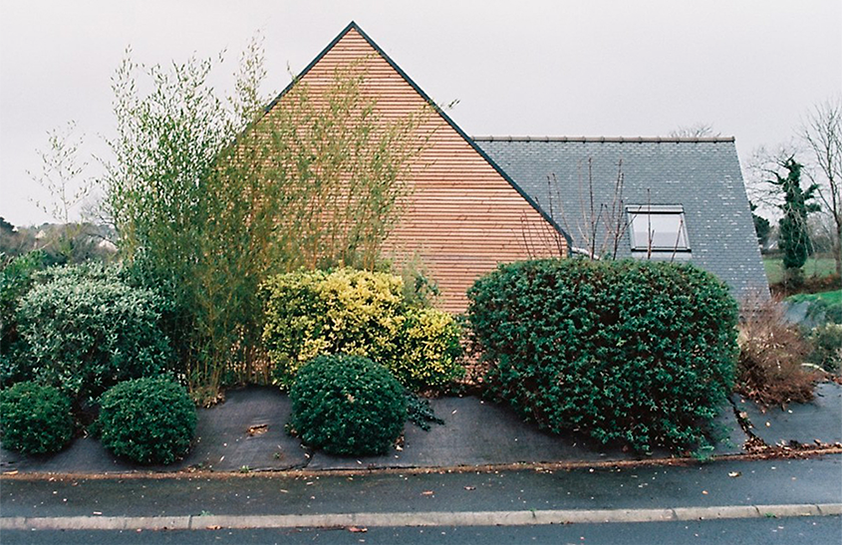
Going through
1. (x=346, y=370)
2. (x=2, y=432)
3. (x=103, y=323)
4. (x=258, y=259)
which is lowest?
(x=2, y=432)

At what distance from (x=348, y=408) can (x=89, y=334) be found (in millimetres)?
3029

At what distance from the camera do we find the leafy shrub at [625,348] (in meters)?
7.65

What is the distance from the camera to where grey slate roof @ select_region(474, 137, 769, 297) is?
20.7 meters

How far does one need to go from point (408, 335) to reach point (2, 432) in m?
4.32

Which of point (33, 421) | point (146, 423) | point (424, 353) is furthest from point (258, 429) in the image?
point (33, 421)

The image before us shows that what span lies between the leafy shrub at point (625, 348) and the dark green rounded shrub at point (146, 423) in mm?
3340

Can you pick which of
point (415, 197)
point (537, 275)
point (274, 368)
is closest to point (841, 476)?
point (537, 275)

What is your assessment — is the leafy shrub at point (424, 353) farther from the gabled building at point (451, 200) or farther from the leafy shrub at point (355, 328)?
the gabled building at point (451, 200)

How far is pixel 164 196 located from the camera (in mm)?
8938

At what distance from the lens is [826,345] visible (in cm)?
1416

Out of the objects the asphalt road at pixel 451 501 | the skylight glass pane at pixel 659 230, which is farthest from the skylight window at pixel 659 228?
the asphalt road at pixel 451 501

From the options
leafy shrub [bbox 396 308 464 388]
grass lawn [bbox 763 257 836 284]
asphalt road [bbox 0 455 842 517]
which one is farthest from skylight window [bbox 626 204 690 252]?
grass lawn [bbox 763 257 836 284]

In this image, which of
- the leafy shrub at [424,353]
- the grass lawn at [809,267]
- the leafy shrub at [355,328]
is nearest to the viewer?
the leafy shrub at [355,328]

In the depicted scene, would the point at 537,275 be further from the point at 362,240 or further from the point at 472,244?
the point at 472,244
